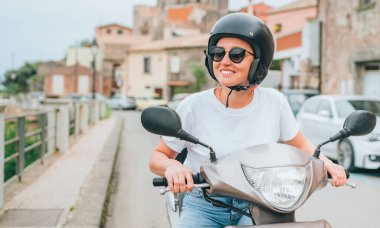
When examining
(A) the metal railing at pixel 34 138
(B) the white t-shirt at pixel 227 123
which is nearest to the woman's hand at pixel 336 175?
(B) the white t-shirt at pixel 227 123

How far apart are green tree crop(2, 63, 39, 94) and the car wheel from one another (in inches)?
3687

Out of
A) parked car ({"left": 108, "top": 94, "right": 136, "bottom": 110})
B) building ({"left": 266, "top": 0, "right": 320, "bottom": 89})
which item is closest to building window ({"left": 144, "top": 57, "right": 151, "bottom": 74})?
parked car ({"left": 108, "top": 94, "right": 136, "bottom": 110})

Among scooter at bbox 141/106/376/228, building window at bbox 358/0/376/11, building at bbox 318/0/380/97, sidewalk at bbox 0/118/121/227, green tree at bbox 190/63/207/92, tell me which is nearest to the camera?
scooter at bbox 141/106/376/228

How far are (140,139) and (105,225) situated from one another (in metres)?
11.8

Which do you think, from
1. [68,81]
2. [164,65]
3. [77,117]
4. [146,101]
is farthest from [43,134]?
[68,81]

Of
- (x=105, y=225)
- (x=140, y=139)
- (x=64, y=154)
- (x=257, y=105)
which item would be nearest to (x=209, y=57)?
(x=257, y=105)

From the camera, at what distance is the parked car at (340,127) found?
981cm

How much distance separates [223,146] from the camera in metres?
2.76

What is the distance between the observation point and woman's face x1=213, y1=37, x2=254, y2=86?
275 cm

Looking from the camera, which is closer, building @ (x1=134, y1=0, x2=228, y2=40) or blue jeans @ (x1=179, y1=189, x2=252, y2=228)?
blue jeans @ (x1=179, y1=189, x2=252, y2=228)

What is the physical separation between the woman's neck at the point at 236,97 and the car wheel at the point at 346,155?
763cm

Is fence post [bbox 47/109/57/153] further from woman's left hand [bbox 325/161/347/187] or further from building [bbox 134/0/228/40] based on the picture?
building [bbox 134/0/228/40]

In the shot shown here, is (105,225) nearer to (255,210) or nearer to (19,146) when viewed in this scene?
(19,146)

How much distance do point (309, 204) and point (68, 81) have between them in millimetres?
72137
